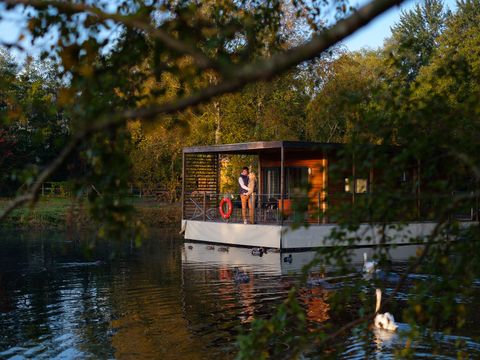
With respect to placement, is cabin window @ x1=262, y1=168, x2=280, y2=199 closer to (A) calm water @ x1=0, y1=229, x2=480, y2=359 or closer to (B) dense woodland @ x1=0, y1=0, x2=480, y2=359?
(A) calm water @ x1=0, y1=229, x2=480, y2=359

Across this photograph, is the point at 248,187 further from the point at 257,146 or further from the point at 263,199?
the point at 263,199

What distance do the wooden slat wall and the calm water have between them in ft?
15.2

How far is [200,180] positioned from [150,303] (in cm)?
1401

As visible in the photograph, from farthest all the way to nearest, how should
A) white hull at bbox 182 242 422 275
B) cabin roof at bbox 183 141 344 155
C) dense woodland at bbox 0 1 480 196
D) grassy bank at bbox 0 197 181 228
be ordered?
grassy bank at bbox 0 197 181 228, cabin roof at bbox 183 141 344 155, white hull at bbox 182 242 422 275, dense woodland at bbox 0 1 480 196

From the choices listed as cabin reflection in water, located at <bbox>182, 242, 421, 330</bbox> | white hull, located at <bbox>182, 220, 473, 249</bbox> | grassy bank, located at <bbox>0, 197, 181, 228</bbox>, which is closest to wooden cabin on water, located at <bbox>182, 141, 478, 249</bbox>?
white hull, located at <bbox>182, 220, 473, 249</bbox>

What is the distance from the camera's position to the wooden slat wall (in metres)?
25.2

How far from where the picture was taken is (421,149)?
173 inches

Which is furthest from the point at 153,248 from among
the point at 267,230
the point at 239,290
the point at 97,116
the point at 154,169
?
the point at 97,116

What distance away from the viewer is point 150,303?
480 inches

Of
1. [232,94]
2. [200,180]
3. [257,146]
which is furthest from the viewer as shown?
[200,180]

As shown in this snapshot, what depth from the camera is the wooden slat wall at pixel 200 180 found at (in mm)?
25219

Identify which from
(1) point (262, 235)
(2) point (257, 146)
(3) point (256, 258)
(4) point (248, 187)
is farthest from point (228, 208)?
(3) point (256, 258)

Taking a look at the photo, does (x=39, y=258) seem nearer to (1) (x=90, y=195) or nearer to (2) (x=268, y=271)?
(2) (x=268, y=271)

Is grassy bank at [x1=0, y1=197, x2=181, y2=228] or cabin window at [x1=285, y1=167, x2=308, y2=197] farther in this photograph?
grassy bank at [x1=0, y1=197, x2=181, y2=228]
